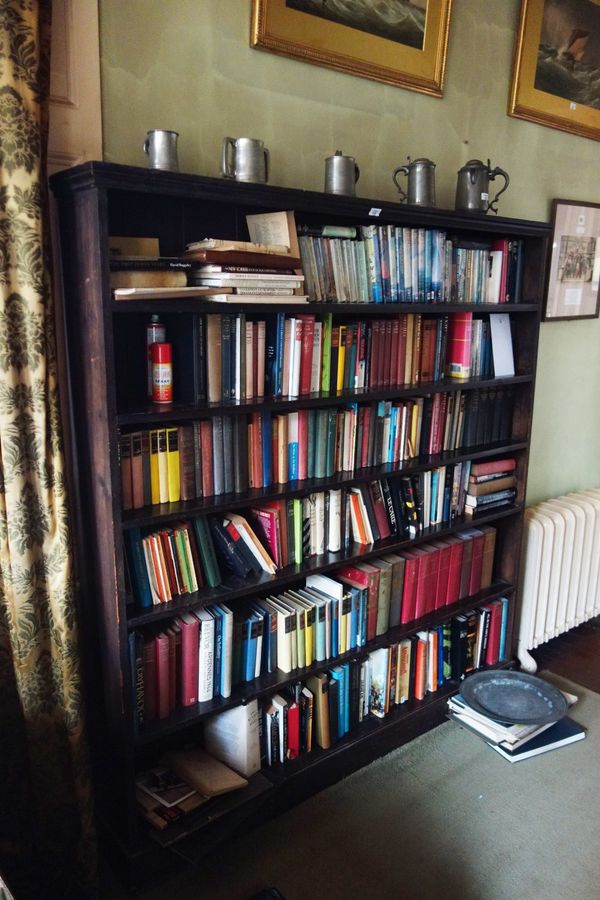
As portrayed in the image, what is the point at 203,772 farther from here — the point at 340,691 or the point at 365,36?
the point at 365,36

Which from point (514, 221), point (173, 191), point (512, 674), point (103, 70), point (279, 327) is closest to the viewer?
point (173, 191)

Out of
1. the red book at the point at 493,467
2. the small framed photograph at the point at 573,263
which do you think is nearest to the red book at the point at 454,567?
the red book at the point at 493,467

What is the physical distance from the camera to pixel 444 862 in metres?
1.82

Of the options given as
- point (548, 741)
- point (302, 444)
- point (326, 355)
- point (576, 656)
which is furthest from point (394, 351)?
point (576, 656)

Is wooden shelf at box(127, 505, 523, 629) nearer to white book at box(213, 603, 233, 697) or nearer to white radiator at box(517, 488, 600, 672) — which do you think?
white book at box(213, 603, 233, 697)

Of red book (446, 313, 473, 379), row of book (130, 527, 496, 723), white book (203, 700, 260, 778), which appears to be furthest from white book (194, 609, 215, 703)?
red book (446, 313, 473, 379)

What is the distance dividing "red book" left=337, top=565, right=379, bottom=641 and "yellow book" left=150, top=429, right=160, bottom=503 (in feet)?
2.42

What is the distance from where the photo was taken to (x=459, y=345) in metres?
2.22

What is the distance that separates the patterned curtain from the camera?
1.35 meters

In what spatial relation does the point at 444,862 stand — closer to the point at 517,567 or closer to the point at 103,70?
the point at 517,567

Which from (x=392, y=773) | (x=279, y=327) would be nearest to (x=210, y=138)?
(x=279, y=327)

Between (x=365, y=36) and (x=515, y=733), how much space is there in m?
2.25

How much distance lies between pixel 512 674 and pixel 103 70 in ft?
7.42

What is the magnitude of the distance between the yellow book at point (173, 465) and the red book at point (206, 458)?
7cm
